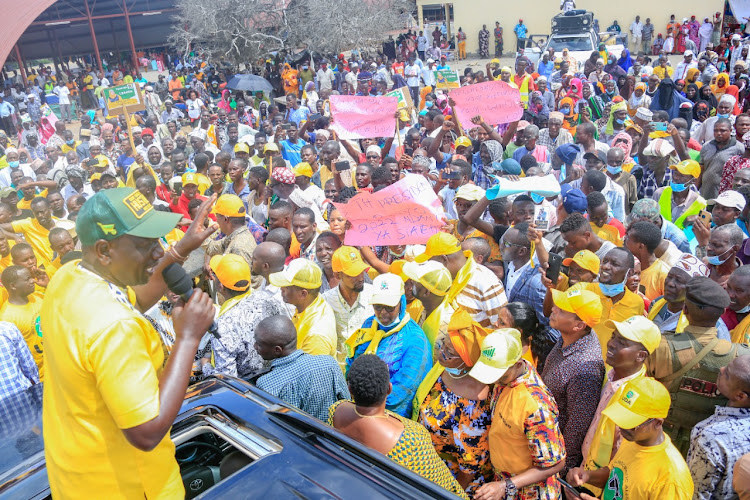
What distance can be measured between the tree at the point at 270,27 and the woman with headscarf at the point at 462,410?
23.3m

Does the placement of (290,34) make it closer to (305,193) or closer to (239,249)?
(305,193)

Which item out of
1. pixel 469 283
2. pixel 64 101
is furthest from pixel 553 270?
pixel 64 101

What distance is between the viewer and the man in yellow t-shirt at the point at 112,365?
171 centimetres

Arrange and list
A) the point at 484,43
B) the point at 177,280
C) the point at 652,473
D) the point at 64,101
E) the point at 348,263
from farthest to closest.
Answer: the point at 484,43, the point at 64,101, the point at 348,263, the point at 652,473, the point at 177,280

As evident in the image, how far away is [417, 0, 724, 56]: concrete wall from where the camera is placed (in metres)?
29.2

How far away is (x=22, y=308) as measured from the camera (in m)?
5.16

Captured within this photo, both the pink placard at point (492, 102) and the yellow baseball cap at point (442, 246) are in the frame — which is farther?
the pink placard at point (492, 102)

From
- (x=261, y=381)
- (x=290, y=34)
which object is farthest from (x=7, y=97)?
(x=261, y=381)

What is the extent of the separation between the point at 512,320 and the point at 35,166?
1136cm

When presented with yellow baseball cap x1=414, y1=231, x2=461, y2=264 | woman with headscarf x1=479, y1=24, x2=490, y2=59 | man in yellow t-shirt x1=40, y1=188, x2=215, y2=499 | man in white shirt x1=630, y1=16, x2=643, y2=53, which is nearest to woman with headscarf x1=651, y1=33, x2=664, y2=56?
man in white shirt x1=630, y1=16, x2=643, y2=53

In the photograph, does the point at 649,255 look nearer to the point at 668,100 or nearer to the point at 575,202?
the point at 575,202

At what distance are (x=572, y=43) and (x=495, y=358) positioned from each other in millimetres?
19832

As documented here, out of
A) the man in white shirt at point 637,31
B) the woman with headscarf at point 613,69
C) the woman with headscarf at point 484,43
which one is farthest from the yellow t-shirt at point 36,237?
the man in white shirt at point 637,31

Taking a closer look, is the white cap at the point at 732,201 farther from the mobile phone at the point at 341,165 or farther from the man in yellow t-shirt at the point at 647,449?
the mobile phone at the point at 341,165
